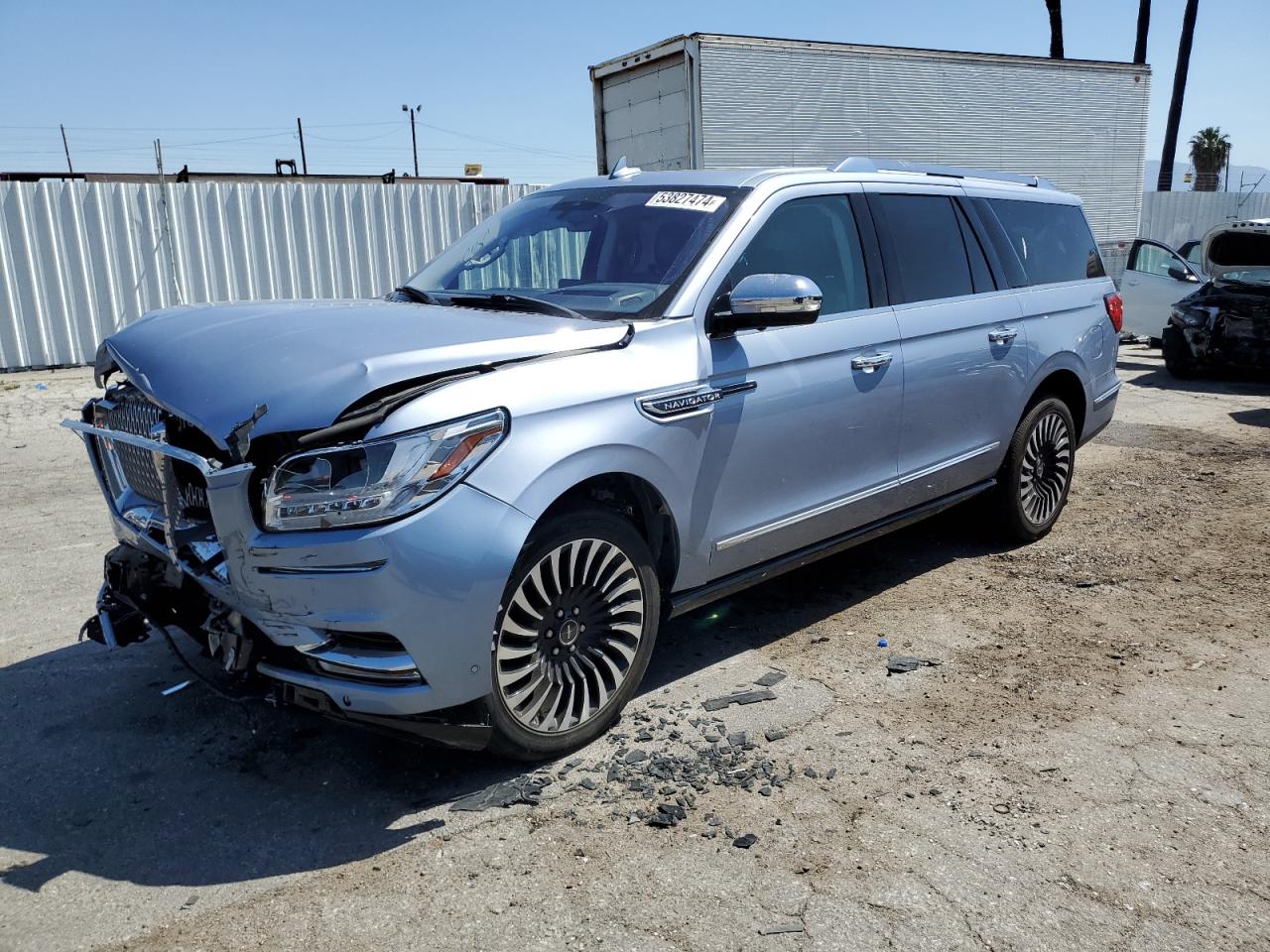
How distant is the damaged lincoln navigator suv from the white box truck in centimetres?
734

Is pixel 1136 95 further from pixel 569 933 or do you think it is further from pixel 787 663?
pixel 569 933

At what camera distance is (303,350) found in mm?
3213

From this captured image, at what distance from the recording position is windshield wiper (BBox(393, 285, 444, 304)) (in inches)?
176

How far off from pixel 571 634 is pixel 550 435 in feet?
2.28

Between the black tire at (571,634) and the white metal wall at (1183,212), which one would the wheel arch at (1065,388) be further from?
the white metal wall at (1183,212)

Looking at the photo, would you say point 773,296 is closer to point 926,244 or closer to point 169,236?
point 926,244

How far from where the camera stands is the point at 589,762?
3508 mm

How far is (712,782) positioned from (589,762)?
429 millimetres

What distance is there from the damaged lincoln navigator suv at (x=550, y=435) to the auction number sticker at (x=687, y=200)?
0.6 inches

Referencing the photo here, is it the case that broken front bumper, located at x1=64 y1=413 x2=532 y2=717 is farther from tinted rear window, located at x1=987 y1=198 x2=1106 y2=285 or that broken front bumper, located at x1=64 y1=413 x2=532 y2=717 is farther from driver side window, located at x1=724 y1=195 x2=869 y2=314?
tinted rear window, located at x1=987 y1=198 x2=1106 y2=285

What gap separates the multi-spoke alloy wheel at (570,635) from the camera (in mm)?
3285

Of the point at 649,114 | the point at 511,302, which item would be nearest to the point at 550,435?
the point at 511,302

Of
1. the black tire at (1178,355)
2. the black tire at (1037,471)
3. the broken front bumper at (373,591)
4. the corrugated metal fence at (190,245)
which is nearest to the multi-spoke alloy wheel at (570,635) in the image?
the broken front bumper at (373,591)

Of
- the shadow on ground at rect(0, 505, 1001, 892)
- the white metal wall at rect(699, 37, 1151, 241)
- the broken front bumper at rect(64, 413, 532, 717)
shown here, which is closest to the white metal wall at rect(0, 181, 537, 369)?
the white metal wall at rect(699, 37, 1151, 241)
